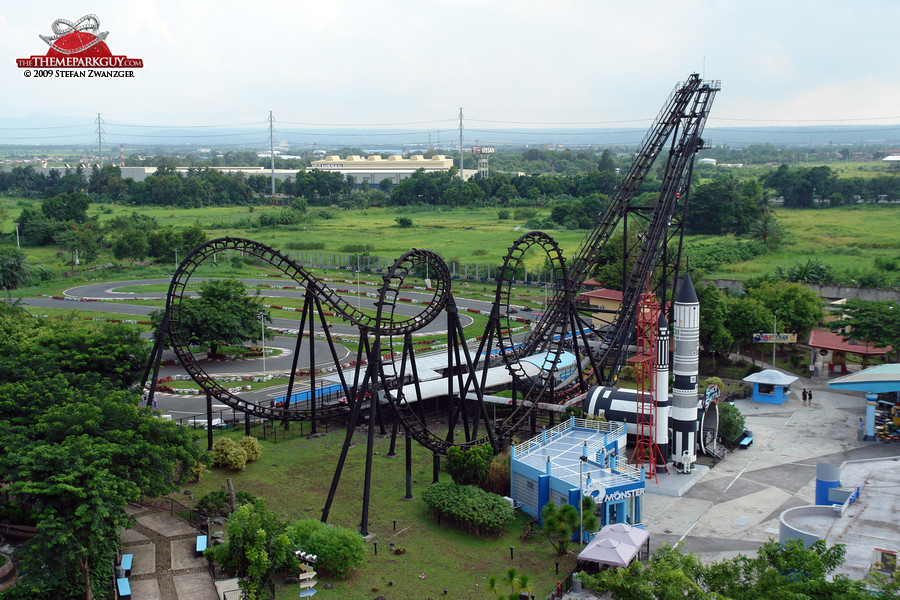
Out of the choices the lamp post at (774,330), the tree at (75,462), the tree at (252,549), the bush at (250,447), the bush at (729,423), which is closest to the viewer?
the tree at (75,462)

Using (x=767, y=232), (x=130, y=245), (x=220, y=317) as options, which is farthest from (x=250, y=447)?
(x=767, y=232)

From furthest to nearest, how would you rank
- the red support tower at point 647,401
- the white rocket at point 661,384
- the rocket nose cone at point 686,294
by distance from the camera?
the rocket nose cone at point 686,294 < the white rocket at point 661,384 < the red support tower at point 647,401

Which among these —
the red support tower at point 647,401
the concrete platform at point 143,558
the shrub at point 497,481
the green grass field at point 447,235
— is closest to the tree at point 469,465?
the shrub at point 497,481

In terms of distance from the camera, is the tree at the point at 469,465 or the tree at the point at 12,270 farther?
the tree at the point at 12,270

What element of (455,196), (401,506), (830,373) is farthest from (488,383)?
(455,196)

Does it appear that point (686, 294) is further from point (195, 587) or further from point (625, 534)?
point (195, 587)

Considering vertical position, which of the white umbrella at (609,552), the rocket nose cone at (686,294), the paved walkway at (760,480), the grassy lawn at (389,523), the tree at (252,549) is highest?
the rocket nose cone at (686,294)

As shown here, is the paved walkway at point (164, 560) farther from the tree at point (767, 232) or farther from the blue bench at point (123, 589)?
the tree at point (767, 232)
